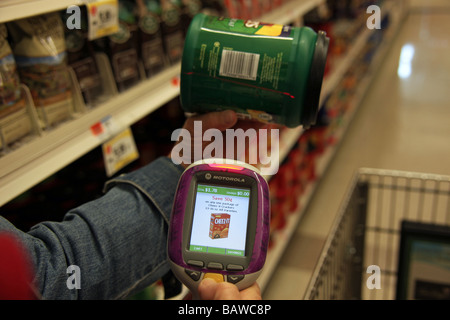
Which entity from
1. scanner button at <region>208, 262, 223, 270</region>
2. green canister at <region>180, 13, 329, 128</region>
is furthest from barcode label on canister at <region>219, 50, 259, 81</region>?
scanner button at <region>208, 262, 223, 270</region>

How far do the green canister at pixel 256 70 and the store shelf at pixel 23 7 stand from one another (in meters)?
0.37

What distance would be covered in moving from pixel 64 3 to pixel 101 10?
0.53ft

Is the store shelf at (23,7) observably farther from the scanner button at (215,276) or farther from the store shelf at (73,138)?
the scanner button at (215,276)

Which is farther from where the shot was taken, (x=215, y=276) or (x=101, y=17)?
(x=101, y=17)

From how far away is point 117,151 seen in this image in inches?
51.6

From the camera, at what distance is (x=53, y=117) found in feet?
3.98

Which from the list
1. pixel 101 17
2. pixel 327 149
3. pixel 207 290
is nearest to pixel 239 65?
pixel 207 290

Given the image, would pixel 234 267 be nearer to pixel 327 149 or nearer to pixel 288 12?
pixel 288 12

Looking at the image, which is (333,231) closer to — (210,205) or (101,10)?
(210,205)

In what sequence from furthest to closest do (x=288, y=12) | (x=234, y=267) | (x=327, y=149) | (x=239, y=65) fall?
(x=327, y=149)
(x=288, y=12)
(x=239, y=65)
(x=234, y=267)

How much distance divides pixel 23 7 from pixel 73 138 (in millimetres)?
368

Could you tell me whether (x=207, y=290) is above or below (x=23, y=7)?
below

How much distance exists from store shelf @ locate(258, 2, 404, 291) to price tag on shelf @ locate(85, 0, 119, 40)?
1.19m

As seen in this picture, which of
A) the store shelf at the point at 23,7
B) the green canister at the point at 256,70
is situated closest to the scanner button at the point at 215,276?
the green canister at the point at 256,70
